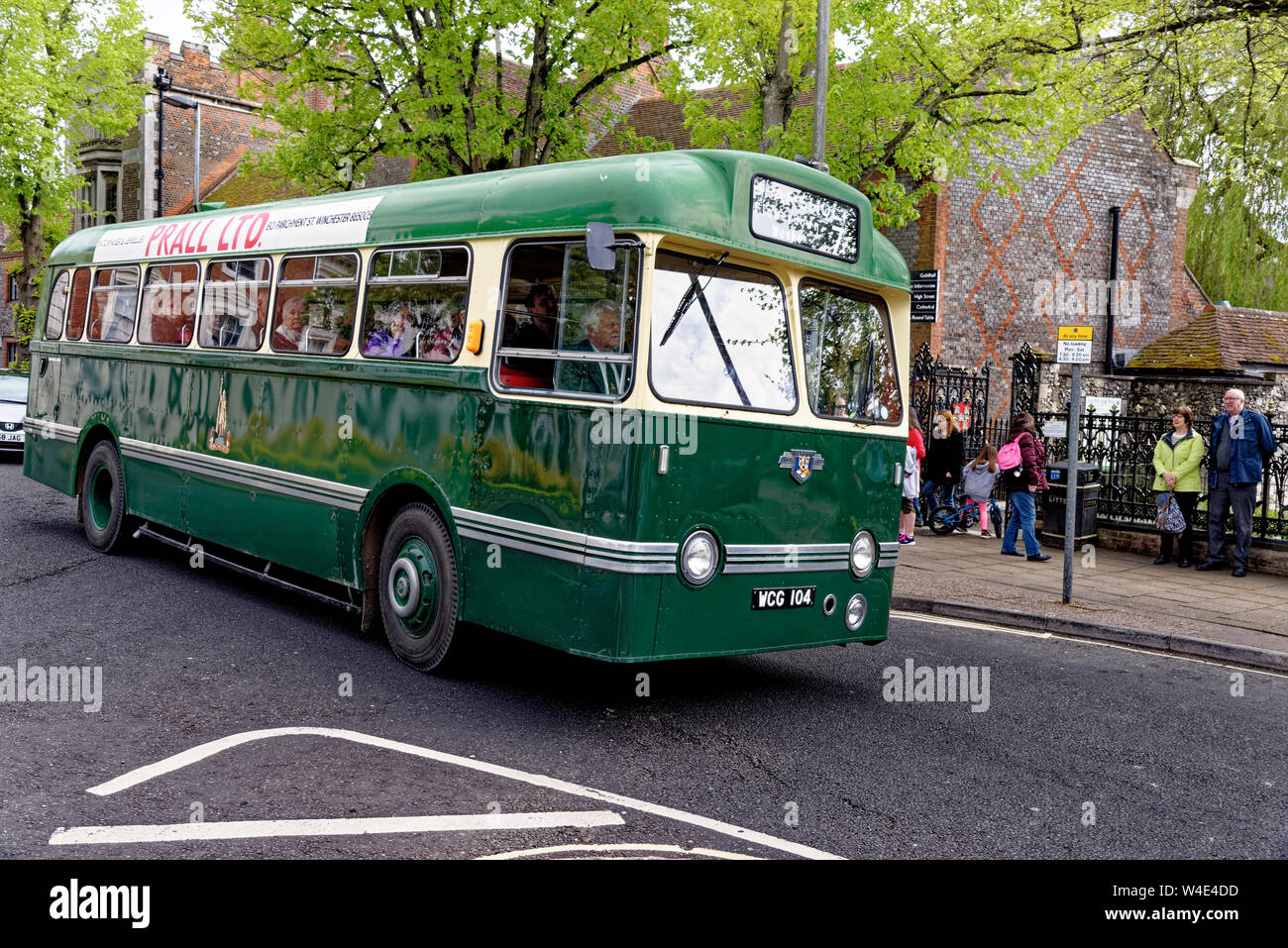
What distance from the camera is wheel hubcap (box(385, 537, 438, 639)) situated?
707 cm

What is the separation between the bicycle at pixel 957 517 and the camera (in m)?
16.7

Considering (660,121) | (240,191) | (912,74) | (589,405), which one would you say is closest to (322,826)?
(589,405)

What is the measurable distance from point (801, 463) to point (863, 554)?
81 cm

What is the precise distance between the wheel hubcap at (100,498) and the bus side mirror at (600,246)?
7199mm

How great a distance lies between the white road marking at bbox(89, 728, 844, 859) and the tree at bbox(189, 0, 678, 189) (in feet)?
47.4

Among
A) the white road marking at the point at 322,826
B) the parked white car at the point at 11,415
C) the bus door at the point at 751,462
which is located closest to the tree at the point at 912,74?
the bus door at the point at 751,462

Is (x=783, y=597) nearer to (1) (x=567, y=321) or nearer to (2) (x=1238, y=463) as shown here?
(1) (x=567, y=321)

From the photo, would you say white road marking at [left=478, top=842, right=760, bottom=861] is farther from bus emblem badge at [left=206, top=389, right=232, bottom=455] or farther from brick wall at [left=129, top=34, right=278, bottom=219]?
brick wall at [left=129, top=34, right=278, bottom=219]

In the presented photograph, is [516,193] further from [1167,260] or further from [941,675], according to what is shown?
[1167,260]

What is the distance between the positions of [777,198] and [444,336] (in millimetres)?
2124

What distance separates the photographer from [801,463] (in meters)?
6.54

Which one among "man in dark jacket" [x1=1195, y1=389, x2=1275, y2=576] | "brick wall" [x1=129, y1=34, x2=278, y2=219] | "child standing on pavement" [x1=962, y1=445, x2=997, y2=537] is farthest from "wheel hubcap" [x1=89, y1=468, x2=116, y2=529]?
"brick wall" [x1=129, y1=34, x2=278, y2=219]

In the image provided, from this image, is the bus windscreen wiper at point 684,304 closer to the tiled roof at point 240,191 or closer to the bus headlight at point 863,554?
the bus headlight at point 863,554
